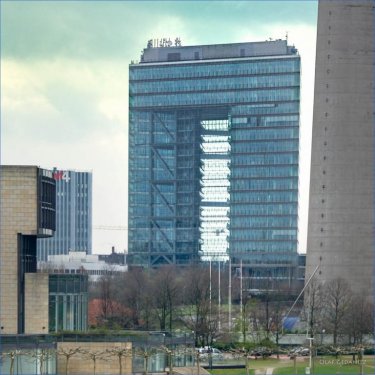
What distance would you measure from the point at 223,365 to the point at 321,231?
3707 centimetres

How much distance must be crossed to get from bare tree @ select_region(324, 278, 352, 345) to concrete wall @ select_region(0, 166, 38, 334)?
31.2m

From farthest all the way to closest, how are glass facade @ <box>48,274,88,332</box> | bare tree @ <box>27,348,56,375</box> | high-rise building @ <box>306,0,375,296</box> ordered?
1. high-rise building @ <box>306,0,375,296</box>
2. glass facade @ <box>48,274,88,332</box>
3. bare tree @ <box>27,348,56,375</box>

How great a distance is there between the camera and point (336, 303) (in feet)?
291

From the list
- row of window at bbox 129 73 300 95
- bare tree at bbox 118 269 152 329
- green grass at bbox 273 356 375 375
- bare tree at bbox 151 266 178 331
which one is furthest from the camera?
row of window at bbox 129 73 300 95

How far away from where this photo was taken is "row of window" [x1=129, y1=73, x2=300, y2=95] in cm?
17300

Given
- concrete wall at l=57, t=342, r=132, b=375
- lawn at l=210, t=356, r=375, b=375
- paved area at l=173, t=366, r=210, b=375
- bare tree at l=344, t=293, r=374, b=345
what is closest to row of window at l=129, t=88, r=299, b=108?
bare tree at l=344, t=293, r=374, b=345

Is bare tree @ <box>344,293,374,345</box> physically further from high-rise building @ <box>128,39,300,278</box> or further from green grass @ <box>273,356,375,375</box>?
high-rise building @ <box>128,39,300,278</box>

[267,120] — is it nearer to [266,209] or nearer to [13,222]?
[266,209]

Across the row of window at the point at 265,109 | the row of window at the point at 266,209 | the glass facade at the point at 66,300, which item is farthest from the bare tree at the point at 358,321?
the row of window at the point at 265,109

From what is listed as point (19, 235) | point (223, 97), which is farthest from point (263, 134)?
point (19, 235)

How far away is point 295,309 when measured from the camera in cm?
10694

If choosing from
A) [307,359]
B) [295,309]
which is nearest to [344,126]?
[295,309]

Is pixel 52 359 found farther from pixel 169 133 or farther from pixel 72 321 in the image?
pixel 169 133

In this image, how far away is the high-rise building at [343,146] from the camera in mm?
102875
